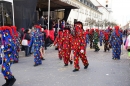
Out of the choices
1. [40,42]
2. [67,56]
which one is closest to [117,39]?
[67,56]

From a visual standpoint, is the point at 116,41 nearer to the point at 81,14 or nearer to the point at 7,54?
the point at 7,54

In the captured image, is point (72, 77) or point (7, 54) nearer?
point (7, 54)

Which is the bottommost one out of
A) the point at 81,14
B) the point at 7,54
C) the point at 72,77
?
the point at 72,77

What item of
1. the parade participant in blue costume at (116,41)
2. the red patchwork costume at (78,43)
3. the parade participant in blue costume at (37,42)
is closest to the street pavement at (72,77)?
the red patchwork costume at (78,43)

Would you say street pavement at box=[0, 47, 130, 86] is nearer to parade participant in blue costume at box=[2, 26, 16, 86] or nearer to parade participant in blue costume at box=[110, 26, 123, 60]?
parade participant in blue costume at box=[2, 26, 16, 86]

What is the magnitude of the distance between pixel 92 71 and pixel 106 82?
1.63m

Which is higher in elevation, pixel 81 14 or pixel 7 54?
pixel 81 14

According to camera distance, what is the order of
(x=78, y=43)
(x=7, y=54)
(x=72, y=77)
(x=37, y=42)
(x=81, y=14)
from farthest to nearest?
(x=81, y=14) → (x=37, y=42) → (x=78, y=43) → (x=72, y=77) → (x=7, y=54)

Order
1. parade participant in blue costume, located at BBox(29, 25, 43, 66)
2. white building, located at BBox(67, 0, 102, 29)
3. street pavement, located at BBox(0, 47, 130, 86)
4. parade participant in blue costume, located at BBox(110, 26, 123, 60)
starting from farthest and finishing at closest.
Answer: white building, located at BBox(67, 0, 102, 29)
parade participant in blue costume, located at BBox(110, 26, 123, 60)
parade participant in blue costume, located at BBox(29, 25, 43, 66)
street pavement, located at BBox(0, 47, 130, 86)

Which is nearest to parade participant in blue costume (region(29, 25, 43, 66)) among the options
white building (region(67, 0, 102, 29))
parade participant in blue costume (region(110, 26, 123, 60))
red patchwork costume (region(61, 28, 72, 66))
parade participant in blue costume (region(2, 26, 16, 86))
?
red patchwork costume (region(61, 28, 72, 66))

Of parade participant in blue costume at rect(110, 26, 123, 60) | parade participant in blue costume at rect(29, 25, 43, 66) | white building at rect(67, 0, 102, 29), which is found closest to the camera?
parade participant in blue costume at rect(29, 25, 43, 66)

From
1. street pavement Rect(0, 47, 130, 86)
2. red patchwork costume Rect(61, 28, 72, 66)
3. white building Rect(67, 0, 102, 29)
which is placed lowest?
street pavement Rect(0, 47, 130, 86)

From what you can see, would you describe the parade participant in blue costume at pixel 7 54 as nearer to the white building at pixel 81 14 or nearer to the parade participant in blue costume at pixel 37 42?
the parade participant in blue costume at pixel 37 42

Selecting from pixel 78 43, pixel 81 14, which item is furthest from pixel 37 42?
pixel 81 14
